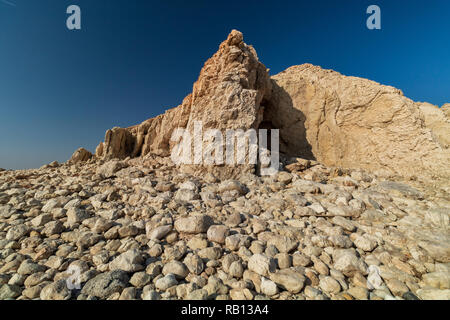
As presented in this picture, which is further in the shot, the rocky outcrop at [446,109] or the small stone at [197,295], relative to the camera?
the rocky outcrop at [446,109]

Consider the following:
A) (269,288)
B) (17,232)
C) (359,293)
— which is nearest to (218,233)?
(269,288)

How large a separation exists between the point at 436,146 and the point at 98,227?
10176mm

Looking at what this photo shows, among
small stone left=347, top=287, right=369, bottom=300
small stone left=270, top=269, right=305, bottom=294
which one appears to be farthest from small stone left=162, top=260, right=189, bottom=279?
small stone left=347, top=287, right=369, bottom=300

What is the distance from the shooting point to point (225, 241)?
121 inches

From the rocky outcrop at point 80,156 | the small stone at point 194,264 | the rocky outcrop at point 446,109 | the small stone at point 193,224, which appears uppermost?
the rocky outcrop at point 446,109

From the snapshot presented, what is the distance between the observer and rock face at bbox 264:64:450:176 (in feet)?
20.1

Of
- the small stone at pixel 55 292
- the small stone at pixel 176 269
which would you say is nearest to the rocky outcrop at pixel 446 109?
the small stone at pixel 176 269

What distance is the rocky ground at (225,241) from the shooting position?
2270 millimetres

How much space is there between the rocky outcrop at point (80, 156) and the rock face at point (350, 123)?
10872 mm

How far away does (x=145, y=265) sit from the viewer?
2637mm

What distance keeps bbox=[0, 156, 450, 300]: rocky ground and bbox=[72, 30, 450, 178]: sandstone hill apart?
171 cm

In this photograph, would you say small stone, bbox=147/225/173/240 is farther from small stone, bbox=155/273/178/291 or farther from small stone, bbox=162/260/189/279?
small stone, bbox=155/273/178/291

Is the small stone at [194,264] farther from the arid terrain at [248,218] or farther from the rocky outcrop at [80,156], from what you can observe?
the rocky outcrop at [80,156]

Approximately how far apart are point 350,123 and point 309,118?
6.00ft
